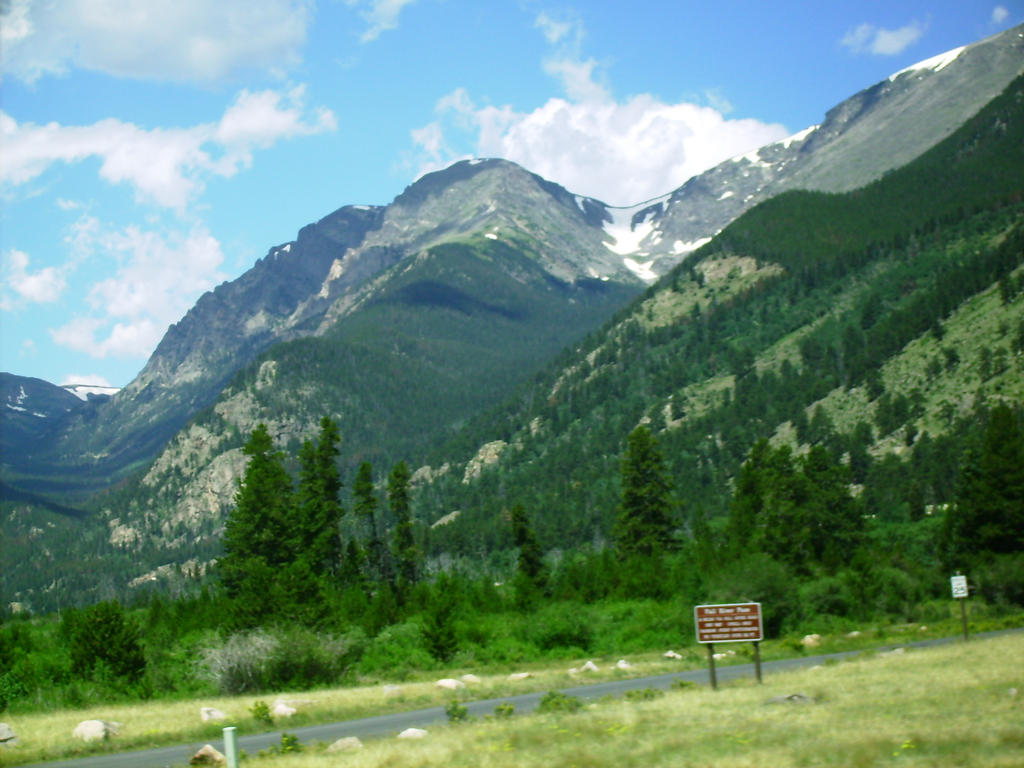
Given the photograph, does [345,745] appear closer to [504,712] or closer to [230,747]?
[230,747]

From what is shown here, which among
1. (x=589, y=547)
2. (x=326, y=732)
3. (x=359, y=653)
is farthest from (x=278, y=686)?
(x=589, y=547)

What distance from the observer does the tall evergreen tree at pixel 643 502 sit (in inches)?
3014

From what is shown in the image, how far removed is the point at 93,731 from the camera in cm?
2470

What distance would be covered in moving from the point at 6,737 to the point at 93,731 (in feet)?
6.38

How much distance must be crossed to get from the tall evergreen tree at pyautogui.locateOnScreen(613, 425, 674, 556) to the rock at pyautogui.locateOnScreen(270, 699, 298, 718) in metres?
49.5

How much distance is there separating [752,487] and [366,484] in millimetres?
33372

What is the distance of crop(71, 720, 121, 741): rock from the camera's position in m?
24.5

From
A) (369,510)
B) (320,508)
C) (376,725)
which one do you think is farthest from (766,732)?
(369,510)

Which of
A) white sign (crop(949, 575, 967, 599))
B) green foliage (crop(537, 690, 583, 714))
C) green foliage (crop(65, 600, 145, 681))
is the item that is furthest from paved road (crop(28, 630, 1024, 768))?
green foliage (crop(65, 600, 145, 681))

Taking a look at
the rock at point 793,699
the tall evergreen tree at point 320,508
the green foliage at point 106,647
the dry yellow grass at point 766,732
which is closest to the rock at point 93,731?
the dry yellow grass at point 766,732

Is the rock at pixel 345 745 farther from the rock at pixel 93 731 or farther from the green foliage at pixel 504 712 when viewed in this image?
the rock at pixel 93 731

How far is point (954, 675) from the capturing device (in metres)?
24.4

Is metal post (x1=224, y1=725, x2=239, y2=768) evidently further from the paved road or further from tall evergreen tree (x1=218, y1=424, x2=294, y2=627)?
tall evergreen tree (x1=218, y1=424, x2=294, y2=627)

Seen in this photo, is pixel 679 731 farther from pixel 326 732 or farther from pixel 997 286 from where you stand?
pixel 997 286
